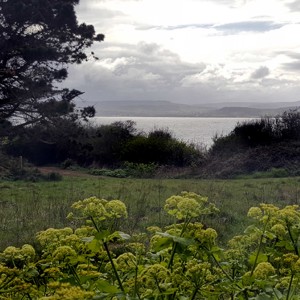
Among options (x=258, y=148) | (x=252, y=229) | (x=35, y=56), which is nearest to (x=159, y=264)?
(x=252, y=229)

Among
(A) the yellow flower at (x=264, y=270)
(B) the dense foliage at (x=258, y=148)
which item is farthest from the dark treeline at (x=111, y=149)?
(A) the yellow flower at (x=264, y=270)

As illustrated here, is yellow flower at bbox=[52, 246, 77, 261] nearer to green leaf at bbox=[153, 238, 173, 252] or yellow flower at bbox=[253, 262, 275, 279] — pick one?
green leaf at bbox=[153, 238, 173, 252]

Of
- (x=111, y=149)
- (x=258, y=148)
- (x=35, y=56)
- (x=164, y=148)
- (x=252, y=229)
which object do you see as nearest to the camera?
(x=252, y=229)

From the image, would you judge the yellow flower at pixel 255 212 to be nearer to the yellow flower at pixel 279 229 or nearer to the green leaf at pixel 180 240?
the yellow flower at pixel 279 229

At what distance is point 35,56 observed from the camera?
1028 inches

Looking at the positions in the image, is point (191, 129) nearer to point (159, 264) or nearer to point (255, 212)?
point (255, 212)

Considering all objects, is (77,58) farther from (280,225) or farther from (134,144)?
(280,225)


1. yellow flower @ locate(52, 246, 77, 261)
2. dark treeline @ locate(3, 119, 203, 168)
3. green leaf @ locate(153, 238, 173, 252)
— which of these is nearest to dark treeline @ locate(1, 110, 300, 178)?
dark treeline @ locate(3, 119, 203, 168)

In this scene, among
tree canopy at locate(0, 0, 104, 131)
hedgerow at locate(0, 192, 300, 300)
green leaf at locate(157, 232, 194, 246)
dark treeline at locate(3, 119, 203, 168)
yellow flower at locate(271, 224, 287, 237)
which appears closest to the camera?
hedgerow at locate(0, 192, 300, 300)

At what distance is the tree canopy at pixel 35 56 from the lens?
26.5 m

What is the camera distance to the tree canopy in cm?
2648

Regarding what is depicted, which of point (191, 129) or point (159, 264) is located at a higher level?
point (191, 129)

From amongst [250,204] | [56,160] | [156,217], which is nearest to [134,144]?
[56,160]

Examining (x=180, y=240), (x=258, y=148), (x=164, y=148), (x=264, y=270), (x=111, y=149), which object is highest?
(x=180, y=240)
